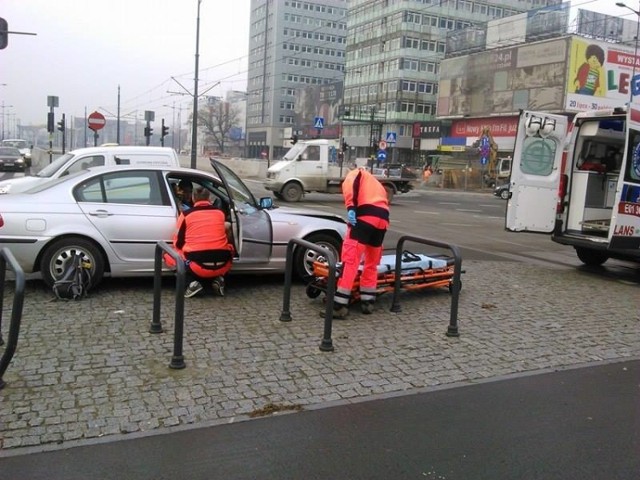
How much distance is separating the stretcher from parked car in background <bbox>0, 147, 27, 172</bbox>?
108 feet

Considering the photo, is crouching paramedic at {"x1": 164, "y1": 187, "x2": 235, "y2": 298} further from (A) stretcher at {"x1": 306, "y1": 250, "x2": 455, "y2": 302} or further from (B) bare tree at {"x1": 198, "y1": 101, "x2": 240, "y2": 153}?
(B) bare tree at {"x1": 198, "y1": 101, "x2": 240, "y2": 153}

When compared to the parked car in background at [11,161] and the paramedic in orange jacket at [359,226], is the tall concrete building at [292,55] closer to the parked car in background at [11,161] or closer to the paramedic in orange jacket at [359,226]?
the parked car in background at [11,161]

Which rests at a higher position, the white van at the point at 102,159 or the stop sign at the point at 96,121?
the stop sign at the point at 96,121

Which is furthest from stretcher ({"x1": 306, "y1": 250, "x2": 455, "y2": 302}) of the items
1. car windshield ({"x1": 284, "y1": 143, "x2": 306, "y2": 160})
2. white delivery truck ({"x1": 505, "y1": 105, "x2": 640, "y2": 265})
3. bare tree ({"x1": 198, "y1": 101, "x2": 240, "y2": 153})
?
bare tree ({"x1": 198, "y1": 101, "x2": 240, "y2": 153})

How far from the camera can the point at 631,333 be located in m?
6.27

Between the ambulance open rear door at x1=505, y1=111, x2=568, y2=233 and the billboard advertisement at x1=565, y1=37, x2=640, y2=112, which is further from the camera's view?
the billboard advertisement at x1=565, y1=37, x2=640, y2=112

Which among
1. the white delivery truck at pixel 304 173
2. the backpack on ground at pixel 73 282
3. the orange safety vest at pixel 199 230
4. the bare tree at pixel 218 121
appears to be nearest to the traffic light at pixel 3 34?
the backpack on ground at pixel 73 282

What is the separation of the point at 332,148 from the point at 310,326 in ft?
63.7

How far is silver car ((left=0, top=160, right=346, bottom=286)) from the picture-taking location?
642 cm

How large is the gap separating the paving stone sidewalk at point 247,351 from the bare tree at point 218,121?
117 meters

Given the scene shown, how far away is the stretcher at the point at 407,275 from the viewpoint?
260 inches

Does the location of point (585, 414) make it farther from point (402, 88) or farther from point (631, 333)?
point (402, 88)

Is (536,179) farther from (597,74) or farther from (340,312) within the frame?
(597,74)

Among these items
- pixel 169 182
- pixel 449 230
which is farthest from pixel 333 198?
pixel 169 182
